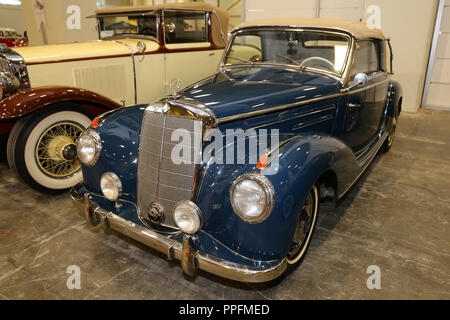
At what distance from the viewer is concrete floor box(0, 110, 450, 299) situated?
6.45 feet

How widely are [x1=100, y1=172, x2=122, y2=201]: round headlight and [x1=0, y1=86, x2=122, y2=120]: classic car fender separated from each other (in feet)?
4.12

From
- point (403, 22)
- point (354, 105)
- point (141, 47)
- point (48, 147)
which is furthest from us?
point (403, 22)

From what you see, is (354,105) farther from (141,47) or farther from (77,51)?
(77,51)

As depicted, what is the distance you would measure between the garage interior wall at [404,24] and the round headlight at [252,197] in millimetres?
6061

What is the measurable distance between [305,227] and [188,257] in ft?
2.67

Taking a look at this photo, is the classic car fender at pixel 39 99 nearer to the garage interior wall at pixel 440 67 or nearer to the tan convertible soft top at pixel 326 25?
the tan convertible soft top at pixel 326 25

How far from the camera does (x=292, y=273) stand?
2111 mm

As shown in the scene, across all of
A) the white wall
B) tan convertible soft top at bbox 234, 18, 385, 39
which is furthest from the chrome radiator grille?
the white wall

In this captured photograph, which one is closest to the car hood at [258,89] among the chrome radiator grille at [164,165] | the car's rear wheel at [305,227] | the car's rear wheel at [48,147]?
the chrome radiator grille at [164,165]

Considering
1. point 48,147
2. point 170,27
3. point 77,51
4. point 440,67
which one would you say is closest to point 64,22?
point 170,27

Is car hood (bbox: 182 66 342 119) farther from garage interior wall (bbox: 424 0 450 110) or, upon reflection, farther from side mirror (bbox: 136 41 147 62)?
garage interior wall (bbox: 424 0 450 110)
